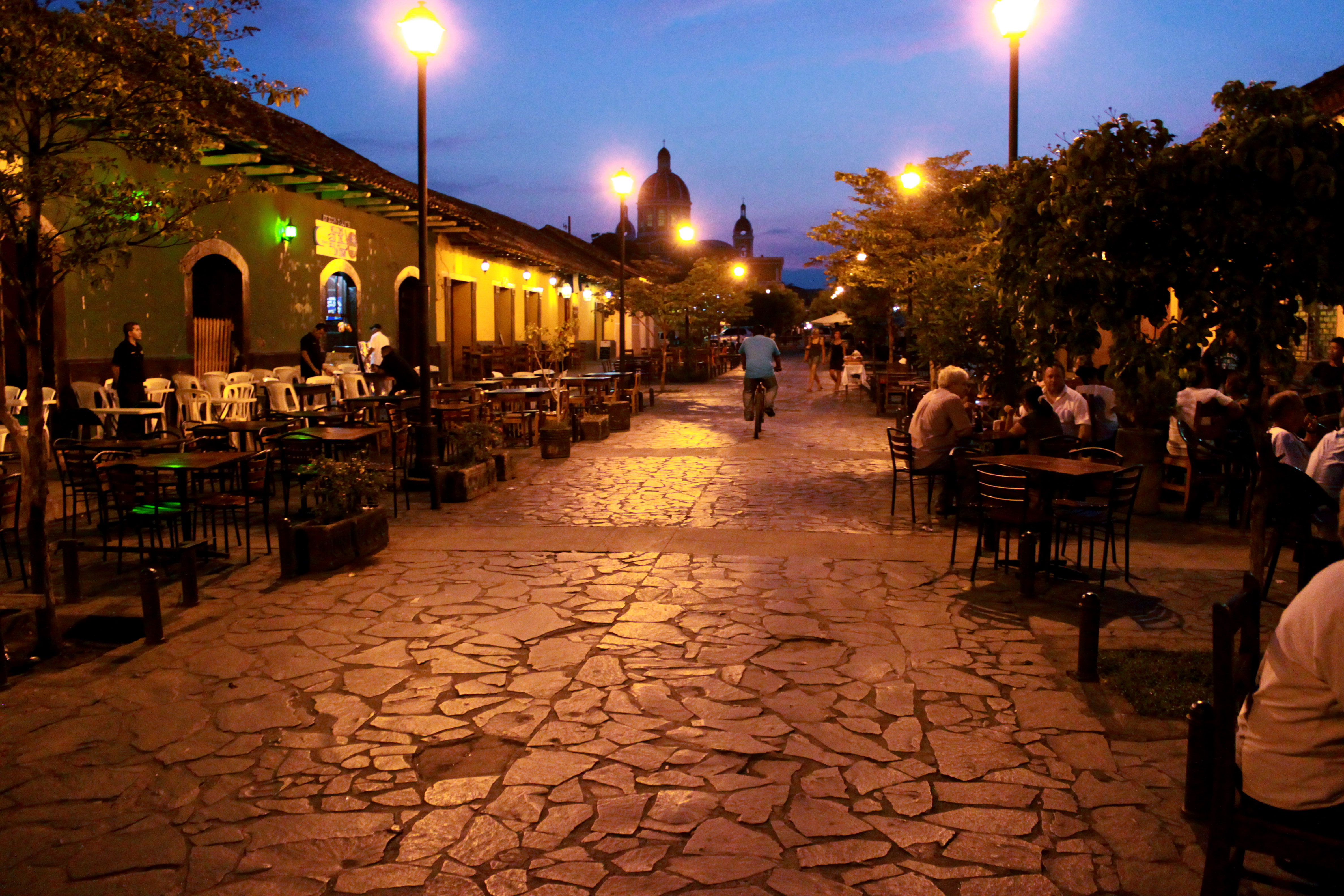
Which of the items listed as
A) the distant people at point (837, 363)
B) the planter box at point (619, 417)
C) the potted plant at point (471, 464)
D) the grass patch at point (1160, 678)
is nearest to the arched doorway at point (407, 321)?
the planter box at point (619, 417)

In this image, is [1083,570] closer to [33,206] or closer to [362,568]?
[362,568]

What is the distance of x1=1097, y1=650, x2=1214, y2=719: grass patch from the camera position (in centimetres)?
454

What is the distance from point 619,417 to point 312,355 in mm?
4686

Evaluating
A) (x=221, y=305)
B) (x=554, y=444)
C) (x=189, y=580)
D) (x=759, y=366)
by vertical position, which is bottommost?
(x=189, y=580)

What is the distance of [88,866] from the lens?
3260mm

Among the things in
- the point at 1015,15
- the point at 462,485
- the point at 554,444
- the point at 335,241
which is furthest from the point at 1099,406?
the point at 335,241

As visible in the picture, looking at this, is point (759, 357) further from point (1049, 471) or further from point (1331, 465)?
point (1331, 465)

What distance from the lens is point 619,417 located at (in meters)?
16.5

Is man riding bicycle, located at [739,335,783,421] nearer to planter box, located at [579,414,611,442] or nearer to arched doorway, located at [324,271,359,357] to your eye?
planter box, located at [579,414,611,442]

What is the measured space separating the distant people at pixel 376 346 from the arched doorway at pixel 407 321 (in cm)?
349

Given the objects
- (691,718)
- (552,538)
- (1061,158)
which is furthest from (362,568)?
(1061,158)

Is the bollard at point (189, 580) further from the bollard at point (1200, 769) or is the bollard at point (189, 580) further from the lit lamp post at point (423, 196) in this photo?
the bollard at point (1200, 769)

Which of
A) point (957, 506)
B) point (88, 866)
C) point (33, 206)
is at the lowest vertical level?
point (88, 866)

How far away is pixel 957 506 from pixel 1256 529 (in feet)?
8.83
